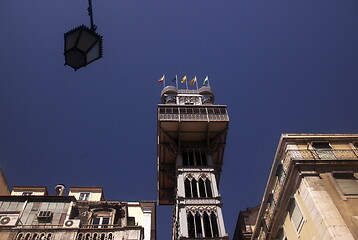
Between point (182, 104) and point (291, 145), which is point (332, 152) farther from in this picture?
point (182, 104)

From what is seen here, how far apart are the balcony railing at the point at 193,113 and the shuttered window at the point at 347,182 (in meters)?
20.6

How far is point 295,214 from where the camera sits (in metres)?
17.8

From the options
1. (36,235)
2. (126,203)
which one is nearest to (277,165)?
(126,203)

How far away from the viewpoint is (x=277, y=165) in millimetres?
20203

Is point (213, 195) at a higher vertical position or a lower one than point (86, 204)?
higher

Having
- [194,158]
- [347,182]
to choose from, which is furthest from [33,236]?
[194,158]

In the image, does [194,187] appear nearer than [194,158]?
Yes

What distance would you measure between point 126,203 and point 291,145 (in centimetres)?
1275

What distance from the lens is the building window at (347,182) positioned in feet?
54.0

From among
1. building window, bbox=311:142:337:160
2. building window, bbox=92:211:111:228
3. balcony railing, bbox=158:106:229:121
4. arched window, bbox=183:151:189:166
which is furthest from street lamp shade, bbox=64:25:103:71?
arched window, bbox=183:151:189:166

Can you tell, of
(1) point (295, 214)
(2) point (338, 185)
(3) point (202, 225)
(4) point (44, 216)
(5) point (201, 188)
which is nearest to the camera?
(2) point (338, 185)

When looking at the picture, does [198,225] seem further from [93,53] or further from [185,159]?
[93,53]

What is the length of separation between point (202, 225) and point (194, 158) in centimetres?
972

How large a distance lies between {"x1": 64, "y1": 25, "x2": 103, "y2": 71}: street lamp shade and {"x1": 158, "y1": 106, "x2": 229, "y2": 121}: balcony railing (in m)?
30.5
